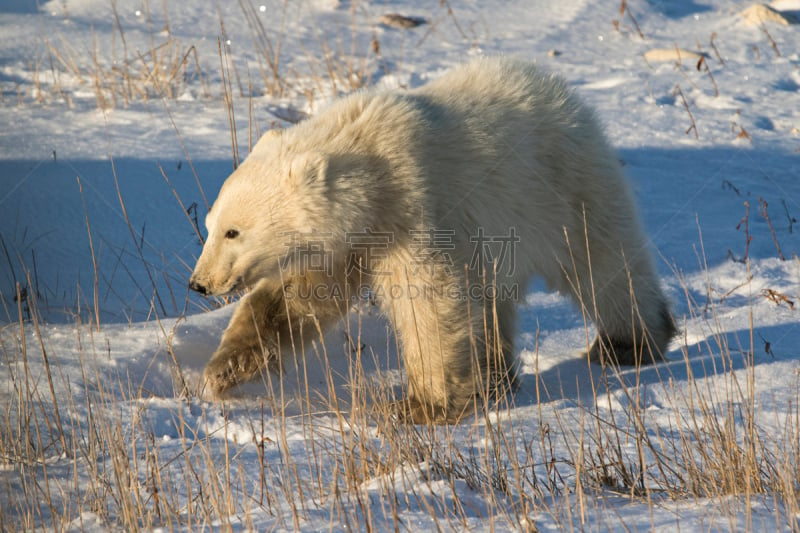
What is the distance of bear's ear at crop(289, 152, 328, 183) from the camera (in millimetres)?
3758

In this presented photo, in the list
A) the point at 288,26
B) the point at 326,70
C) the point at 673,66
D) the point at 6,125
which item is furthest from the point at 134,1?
the point at 673,66

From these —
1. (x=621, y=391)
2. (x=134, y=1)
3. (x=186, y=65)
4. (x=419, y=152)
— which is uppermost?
(x=134, y=1)

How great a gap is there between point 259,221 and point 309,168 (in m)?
0.35

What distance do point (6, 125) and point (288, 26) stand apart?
420cm

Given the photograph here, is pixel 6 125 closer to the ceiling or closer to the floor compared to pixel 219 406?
closer to the ceiling

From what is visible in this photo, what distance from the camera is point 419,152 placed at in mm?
3941

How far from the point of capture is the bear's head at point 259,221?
3807 mm

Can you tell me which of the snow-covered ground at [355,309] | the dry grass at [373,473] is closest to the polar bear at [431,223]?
the snow-covered ground at [355,309]

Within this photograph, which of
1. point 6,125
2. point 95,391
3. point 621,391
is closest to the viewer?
point 95,391

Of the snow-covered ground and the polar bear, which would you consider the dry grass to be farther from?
the polar bear

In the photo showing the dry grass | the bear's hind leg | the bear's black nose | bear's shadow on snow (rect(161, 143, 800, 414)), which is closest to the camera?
the dry grass

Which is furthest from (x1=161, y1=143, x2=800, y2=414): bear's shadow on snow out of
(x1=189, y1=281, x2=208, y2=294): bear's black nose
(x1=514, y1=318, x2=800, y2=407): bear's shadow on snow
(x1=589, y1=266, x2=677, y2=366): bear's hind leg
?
(x1=189, y1=281, x2=208, y2=294): bear's black nose

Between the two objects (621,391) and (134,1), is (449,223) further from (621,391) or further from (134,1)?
(134,1)

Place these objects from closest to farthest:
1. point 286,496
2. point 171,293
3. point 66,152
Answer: point 286,496, point 171,293, point 66,152
